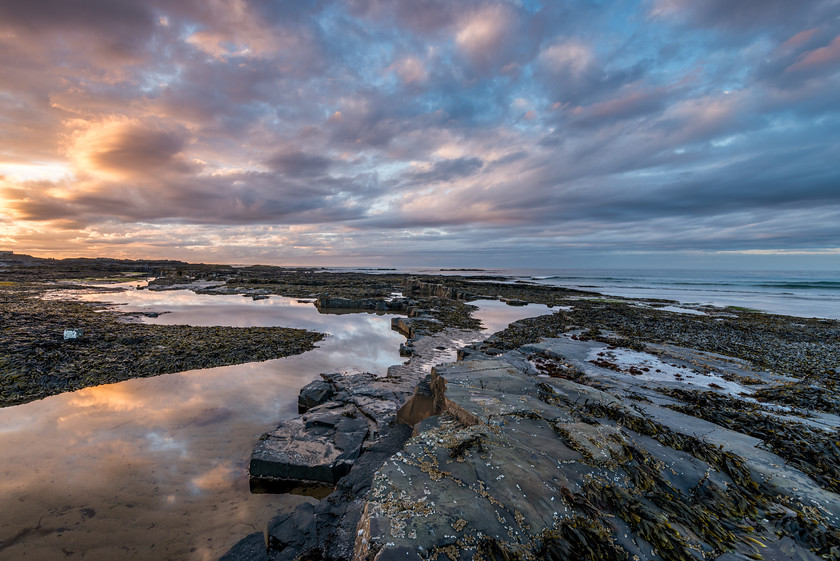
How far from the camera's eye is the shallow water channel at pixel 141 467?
3.85 meters

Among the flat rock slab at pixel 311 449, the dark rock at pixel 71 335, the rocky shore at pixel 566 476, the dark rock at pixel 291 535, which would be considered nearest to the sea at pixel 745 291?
the rocky shore at pixel 566 476

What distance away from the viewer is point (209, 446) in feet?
19.0

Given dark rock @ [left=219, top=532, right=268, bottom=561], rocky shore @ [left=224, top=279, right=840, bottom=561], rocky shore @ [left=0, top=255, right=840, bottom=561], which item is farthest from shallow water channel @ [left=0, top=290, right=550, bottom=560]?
rocky shore @ [left=224, top=279, right=840, bottom=561]

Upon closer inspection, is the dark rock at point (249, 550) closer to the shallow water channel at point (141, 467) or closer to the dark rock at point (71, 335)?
the shallow water channel at point (141, 467)

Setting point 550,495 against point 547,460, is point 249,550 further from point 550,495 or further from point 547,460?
point 547,460

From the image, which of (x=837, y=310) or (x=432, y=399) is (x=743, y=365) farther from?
(x=837, y=310)

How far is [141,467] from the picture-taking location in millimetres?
5086

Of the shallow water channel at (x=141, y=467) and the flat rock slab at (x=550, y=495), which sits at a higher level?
the flat rock slab at (x=550, y=495)

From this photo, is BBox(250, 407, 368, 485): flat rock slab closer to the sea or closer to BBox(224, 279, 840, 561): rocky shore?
BBox(224, 279, 840, 561): rocky shore

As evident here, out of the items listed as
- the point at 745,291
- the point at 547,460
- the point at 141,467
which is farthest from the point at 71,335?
the point at 745,291

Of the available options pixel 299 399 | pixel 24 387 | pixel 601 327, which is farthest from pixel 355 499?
pixel 601 327

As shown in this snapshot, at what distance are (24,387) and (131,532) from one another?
7.40 meters

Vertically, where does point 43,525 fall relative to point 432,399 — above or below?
below

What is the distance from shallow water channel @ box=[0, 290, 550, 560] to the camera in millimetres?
3846
